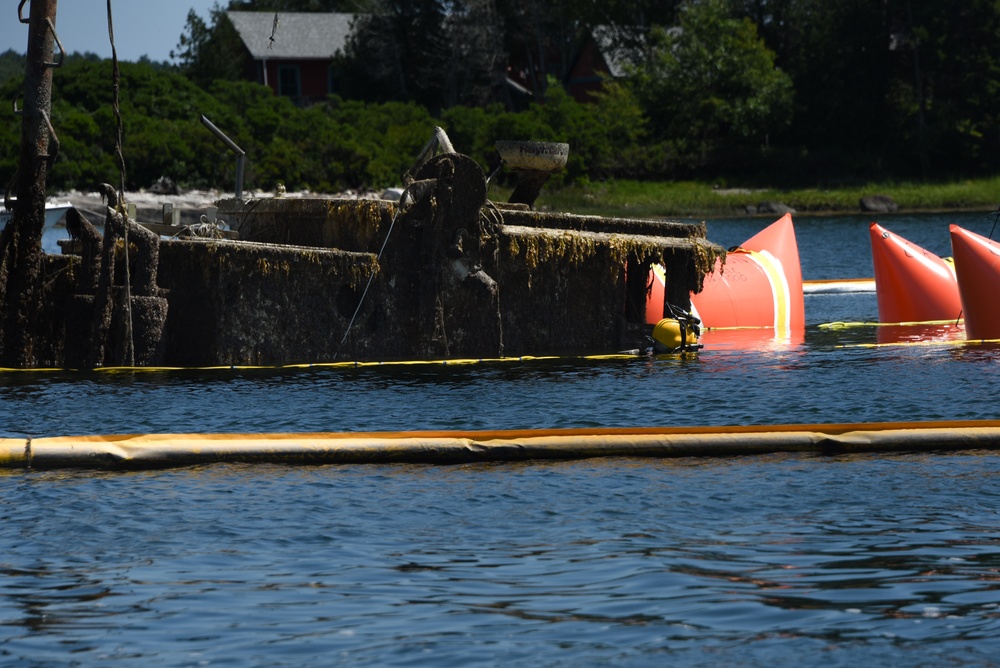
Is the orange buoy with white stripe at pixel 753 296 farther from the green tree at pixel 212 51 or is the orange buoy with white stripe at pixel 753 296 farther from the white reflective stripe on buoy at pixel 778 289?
the green tree at pixel 212 51

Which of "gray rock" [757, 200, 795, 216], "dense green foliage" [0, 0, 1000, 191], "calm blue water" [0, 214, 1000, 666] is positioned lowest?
"calm blue water" [0, 214, 1000, 666]

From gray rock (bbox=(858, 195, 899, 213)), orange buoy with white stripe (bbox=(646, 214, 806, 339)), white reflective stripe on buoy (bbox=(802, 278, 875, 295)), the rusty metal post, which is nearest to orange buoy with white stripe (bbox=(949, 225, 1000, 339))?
orange buoy with white stripe (bbox=(646, 214, 806, 339))

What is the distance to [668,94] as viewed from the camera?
7506cm

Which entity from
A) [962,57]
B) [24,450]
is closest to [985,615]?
[24,450]

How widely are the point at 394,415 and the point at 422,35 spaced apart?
62.8 meters

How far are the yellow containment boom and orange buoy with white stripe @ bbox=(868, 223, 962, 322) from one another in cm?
1054

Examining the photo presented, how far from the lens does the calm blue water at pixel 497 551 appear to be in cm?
640

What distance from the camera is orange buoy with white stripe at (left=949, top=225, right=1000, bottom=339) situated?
17.3 metres

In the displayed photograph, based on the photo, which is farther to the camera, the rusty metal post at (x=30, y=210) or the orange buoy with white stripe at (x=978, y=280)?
the orange buoy with white stripe at (x=978, y=280)

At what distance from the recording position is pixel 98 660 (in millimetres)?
6254

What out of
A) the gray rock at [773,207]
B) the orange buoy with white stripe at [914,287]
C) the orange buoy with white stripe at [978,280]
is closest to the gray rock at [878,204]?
the gray rock at [773,207]

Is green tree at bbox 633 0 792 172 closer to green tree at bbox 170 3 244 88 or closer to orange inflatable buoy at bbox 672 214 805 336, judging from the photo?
green tree at bbox 170 3 244 88

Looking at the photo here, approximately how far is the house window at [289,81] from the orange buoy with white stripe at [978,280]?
66.3 metres

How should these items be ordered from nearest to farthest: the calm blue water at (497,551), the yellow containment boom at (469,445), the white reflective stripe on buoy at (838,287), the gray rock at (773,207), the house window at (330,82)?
the calm blue water at (497,551) → the yellow containment boom at (469,445) → the white reflective stripe on buoy at (838,287) → the gray rock at (773,207) → the house window at (330,82)
